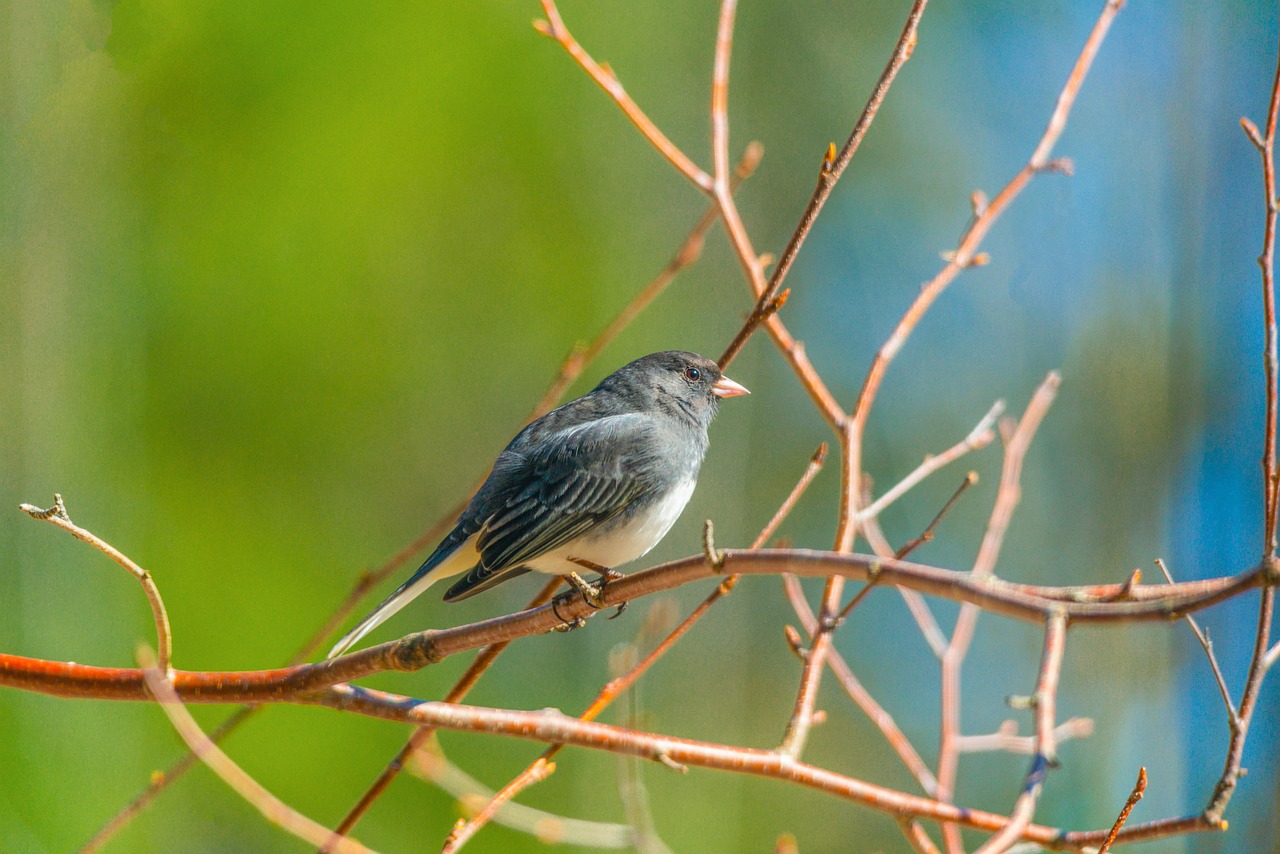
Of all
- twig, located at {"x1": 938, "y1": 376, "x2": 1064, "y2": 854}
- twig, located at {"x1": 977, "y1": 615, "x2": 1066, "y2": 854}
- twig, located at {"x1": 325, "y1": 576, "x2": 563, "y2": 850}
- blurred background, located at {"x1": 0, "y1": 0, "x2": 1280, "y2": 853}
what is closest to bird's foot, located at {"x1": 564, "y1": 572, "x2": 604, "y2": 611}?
twig, located at {"x1": 325, "y1": 576, "x2": 563, "y2": 850}

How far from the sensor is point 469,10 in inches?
157

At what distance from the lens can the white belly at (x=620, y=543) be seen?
1.79 metres

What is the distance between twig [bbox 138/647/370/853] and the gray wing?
62 centimetres

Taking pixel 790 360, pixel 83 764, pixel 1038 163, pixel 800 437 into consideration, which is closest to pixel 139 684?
pixel 790 360

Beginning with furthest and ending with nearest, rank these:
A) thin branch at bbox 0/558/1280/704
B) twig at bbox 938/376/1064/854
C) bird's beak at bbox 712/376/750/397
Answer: bird's beak at bbox 712/376/750/397, twig at bbox 938/376/1064/854, thin branch at bbox 0/558/1280/704

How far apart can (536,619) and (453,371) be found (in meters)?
3.11

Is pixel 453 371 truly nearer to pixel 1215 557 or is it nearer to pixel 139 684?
pixel 1215 557

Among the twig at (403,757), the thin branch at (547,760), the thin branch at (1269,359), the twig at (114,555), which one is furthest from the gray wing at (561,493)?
Result: the thin branch at (1269,359)

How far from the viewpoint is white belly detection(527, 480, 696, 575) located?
1.79 m

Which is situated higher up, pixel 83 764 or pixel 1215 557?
pixel 1215 557

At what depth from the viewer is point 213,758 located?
3.10 ft

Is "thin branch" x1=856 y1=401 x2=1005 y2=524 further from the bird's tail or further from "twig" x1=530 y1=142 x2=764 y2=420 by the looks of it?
the bird's tail

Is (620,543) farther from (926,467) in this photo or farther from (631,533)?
(926,467)

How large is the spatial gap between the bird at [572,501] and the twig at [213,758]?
19.7 inches
